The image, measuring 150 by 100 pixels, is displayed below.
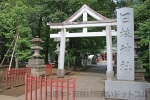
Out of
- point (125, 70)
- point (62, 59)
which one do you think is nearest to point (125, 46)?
point (125, 70)

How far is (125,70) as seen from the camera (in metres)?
7.25

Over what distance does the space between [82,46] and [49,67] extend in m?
8.55

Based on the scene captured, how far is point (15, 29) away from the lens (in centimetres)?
1342

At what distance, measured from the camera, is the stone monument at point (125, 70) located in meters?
6.66

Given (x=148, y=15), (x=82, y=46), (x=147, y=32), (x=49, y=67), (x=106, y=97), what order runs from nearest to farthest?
1. (x=106, y=97)
2. (x=147, y=32)
3. (x=148, y=15)
4. (x=49, y=67)
5. (x=82, y=46)

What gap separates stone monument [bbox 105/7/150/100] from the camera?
262 inches

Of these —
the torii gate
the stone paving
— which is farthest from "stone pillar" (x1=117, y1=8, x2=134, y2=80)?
the torii gate

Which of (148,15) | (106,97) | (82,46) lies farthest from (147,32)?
(82,46)

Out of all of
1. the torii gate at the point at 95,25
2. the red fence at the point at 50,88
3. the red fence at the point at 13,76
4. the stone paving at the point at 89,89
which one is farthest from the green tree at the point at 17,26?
the red fence at the point at 50,88

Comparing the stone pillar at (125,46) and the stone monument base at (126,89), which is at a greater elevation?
the stone pillar at (125,46)

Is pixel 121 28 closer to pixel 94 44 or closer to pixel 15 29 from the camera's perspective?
pixel 15 29

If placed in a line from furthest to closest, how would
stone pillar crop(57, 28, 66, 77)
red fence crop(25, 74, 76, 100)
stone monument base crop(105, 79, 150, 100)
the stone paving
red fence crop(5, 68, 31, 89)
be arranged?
stone pillar crop(57, 28, 66, 77) < red fence crop(5, 68, 31, 89) < the stone paving < stone monument base crop(105, 79, 150, 100) < red fence crop(25, 74, 76, 100)

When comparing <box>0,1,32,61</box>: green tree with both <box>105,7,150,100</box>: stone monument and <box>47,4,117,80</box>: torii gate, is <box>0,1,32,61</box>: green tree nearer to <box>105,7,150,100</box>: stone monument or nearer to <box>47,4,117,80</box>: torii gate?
<box>47,4,117,80</box>: torii gate

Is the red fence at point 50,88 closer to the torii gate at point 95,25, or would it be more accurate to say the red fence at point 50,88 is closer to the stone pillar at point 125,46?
the stone pillar at point 125,46
